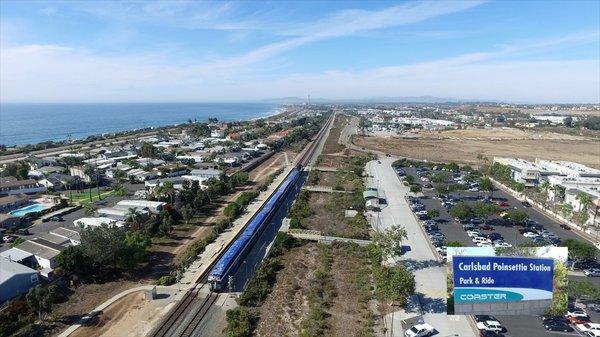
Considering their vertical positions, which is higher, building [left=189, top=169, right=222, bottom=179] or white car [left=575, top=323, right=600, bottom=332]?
building [left=189, top=169, right=222, bottom=179]

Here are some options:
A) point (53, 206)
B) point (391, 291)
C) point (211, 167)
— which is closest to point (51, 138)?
A: point (211, 167)

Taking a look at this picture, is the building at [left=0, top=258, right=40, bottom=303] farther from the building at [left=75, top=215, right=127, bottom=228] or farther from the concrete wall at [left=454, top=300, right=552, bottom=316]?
the concrete wall at [left=454, top=300, right=552, bottom=316]

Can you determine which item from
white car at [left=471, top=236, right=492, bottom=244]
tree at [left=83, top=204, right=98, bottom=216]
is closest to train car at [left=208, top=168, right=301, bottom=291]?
tree at [left=83, top=204, right=98, bottom=216]

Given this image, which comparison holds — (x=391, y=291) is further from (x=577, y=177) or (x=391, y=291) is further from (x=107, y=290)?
(x=577, y=177)

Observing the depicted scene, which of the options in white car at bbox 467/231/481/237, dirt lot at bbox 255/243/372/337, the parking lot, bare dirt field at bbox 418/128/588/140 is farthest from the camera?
bare dirt field at bbox 418/128/588/140

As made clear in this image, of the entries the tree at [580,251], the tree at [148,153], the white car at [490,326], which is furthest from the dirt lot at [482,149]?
the white car at [490,326]

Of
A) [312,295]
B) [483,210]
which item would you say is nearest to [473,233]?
[483,210]

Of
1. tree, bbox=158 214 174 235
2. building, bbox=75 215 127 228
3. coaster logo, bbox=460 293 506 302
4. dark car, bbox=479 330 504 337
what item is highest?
coaster logo, bbox=460 293 506 302
